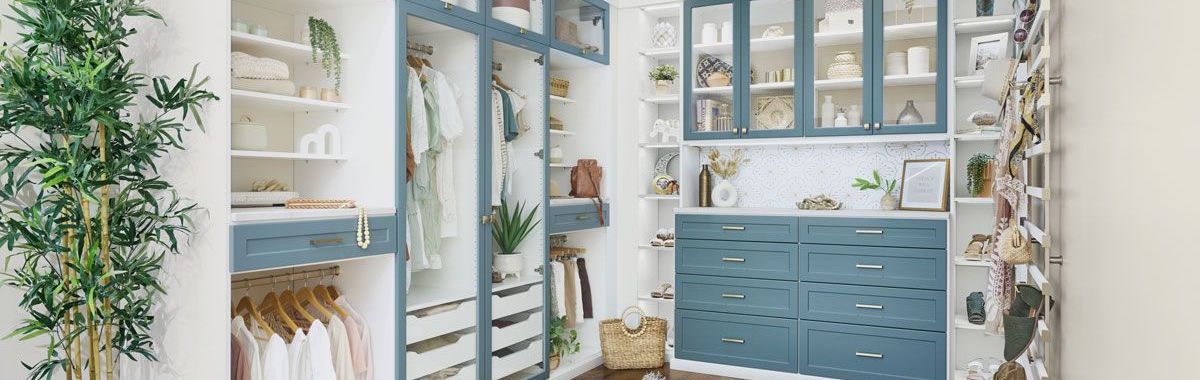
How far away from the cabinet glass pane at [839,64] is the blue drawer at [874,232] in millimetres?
563

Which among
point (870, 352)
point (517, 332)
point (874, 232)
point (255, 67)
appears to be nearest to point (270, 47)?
point (255, 67)

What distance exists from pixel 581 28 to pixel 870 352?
2.44 metres

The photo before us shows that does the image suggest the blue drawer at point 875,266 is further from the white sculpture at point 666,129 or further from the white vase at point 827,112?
the white sculpture at point 666,129

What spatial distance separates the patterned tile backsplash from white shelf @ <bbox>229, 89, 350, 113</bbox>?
8.58 ft

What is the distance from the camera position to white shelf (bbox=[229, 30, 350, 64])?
9.36 ft

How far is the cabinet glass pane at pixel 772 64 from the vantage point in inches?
182

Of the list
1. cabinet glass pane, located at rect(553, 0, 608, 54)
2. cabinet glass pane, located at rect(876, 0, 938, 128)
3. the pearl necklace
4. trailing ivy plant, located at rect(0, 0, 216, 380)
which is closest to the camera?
trailing ivy plant, located at rect(0, 0, 216, 380)

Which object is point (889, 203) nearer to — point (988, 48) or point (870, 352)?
point (870, 352)

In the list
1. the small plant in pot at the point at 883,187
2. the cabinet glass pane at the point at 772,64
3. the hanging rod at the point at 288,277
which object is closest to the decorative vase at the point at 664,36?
the cabinet glass pane at the point at 772,64

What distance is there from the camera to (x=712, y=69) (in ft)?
16.0

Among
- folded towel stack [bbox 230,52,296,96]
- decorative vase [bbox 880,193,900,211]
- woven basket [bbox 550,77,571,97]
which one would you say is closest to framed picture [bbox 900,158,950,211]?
decorative vase [bbox 880,193,900,211]

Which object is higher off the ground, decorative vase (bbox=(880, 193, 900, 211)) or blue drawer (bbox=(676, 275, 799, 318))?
decorative vase (bbox=(880, 193, 900, 211))

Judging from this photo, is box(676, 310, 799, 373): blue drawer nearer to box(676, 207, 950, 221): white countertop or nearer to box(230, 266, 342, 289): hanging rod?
box(676, 207, 950, 221): white countertop

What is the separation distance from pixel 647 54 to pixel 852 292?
1.96 meters
